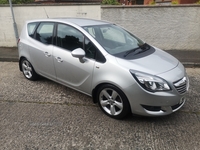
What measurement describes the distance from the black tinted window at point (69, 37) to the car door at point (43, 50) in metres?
0.23

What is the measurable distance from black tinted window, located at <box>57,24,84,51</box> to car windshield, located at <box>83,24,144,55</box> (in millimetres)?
207

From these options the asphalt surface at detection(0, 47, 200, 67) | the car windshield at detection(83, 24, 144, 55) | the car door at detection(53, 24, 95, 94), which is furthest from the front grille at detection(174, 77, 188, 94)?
the asphalt surface at detection(0, 47, 200, 67)

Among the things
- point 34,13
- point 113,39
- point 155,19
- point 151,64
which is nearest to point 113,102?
point 151,64

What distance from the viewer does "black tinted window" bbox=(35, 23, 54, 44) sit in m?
3.68

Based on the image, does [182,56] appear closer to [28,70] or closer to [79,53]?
[79,53]

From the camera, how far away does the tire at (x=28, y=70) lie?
4.28 meters

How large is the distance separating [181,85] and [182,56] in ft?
12.5

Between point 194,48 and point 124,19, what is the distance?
2833 millimetres

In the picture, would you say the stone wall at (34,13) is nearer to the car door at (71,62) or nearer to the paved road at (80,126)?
the car door at (71,62)

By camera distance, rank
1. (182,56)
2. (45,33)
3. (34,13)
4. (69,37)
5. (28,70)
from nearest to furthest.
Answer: (69,37)
(45,33)
(28,70)
(182,56)
(34,13)

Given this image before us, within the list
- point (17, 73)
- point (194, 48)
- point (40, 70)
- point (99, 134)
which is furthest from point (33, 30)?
point (194, 48)

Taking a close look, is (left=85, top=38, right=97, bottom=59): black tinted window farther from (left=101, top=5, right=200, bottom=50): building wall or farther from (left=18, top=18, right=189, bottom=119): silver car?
(left=101, top=5, right=200, bottom=50): building wall

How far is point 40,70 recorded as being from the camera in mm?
3986

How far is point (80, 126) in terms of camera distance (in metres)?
2.79
